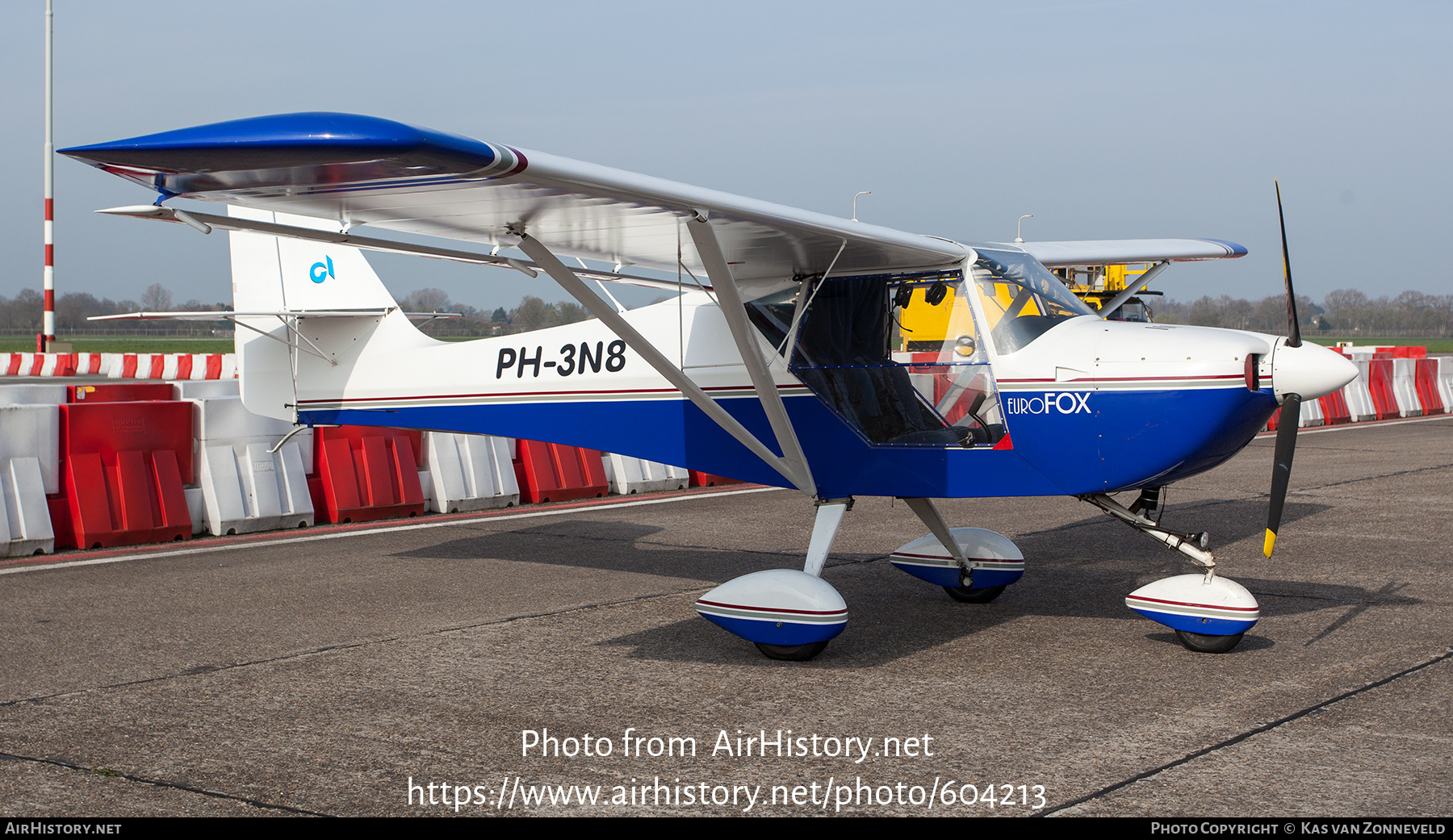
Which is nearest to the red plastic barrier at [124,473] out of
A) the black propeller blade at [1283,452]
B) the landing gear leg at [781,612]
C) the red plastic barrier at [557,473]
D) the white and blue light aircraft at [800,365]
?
the white and blue light aircraft at [800,365]

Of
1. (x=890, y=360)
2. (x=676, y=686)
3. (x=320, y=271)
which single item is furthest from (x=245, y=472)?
(x=676, y=686)

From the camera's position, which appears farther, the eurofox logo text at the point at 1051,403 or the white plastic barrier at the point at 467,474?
the white plastic barrier at the point at 467,474

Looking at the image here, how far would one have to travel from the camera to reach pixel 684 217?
5.50 m

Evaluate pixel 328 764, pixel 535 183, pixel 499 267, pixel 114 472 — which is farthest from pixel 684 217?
pixel 114 472

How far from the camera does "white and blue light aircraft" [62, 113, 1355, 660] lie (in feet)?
16.4

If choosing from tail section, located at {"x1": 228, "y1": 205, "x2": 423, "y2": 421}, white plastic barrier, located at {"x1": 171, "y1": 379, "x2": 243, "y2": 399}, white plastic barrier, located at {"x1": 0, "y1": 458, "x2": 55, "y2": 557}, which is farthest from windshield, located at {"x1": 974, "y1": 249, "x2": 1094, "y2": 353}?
white plastic barrier, located at {"x1": 171, "y1": 379, "x2": 243, "y2": 399}

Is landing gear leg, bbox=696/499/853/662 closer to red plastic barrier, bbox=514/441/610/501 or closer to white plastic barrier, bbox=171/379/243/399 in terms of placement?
red plastic barrier, bbox=514/441/610/501

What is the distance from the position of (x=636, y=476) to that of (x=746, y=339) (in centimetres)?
641

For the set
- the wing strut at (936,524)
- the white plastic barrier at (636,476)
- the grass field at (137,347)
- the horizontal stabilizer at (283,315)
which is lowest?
the grass field at (137,347)

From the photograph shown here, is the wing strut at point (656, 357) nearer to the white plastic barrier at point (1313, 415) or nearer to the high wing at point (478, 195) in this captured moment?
the high wing at point (478, 195)

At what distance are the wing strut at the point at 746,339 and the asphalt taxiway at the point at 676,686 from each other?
3.17 feet

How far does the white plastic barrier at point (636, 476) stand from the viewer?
476 inches

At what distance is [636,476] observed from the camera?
1220cm
